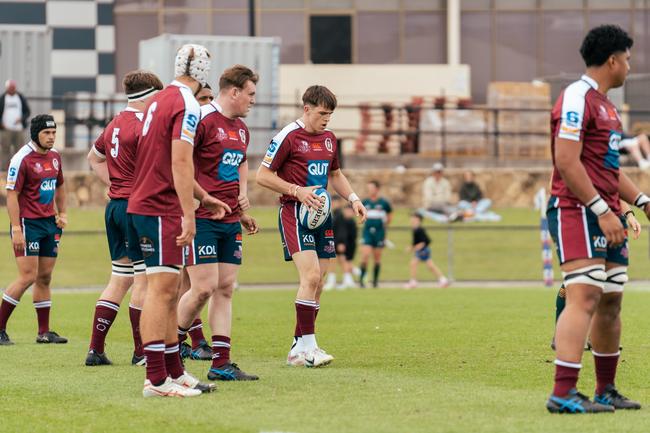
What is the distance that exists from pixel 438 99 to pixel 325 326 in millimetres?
21802

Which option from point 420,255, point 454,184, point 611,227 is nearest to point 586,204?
point 611,227

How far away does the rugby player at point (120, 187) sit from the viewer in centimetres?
966

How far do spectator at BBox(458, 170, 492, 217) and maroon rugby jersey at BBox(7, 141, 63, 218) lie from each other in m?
17.7

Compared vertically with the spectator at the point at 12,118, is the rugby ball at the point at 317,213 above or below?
below

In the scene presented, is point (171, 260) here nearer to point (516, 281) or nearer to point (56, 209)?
point (56, 209)

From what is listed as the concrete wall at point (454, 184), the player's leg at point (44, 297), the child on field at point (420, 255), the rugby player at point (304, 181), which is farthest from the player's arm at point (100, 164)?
the concrete wall at point (454, 184)

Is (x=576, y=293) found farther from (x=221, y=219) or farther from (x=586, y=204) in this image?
(x=221, y=219)

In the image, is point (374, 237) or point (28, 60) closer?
point (374, 237)

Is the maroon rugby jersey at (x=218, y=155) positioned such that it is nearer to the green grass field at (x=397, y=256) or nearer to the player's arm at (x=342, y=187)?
the player's arm at (x=342, y=187)

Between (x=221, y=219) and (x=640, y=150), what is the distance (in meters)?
24.0

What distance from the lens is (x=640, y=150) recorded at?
31.8 m

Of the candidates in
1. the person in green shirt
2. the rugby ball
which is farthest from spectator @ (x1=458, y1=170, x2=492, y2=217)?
the rugby ball

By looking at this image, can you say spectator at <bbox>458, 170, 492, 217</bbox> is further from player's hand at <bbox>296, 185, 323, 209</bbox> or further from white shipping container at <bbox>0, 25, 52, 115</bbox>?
player's hand at <bbox>296, 185, 323, 209</bbox>

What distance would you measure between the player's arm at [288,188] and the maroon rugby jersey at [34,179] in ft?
8.90
